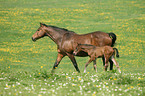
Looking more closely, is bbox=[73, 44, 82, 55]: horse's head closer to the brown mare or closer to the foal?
the foal

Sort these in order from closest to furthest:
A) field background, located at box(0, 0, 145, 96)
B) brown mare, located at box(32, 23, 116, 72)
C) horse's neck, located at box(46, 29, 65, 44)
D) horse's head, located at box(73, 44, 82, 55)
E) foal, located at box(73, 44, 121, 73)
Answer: field background, located at box(0, 0, 145, 96), foal, located at box(73, 44, 121, 73), horse's head, located at box(73, 44, 82, 55), brown mare, located at box(32, 23, 116, 72), horse's neck, located at box(46, 29, 65, 44)

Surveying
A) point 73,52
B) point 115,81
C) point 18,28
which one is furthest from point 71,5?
point 115,81

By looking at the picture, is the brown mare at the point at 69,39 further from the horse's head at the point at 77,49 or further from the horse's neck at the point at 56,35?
the horse's head at the point at 77,49

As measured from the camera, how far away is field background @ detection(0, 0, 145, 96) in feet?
39.3

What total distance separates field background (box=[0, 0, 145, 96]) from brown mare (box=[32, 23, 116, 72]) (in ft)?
4.39

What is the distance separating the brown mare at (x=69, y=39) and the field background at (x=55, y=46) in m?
1.34

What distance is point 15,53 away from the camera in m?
29.9

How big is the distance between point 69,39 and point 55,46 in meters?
16.2

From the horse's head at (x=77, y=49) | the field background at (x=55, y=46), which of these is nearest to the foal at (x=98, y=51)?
the horse's head at (x=77, y=49)

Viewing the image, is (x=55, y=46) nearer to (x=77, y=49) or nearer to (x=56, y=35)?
(x=56, y=35)

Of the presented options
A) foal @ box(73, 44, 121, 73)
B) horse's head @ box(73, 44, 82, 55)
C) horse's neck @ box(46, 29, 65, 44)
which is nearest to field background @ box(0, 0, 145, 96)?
foal @ box(73, 44, 121, 73)

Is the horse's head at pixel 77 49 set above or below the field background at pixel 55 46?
above

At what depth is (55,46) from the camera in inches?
1308

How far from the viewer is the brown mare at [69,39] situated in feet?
55.6
